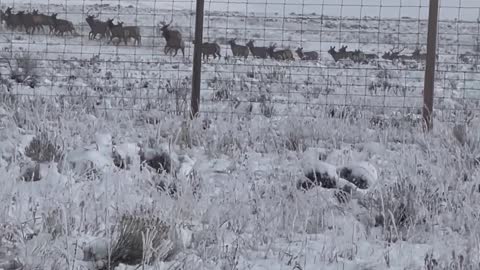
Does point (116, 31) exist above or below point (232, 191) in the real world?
above

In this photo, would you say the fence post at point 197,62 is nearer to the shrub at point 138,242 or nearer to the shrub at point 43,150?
the shrub at point 43,150

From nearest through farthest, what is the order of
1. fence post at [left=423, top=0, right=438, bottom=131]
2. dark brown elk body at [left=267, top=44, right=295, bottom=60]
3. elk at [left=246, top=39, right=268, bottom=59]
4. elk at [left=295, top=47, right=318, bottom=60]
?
fence post at [left=423, top=0, right=438, bottom=131], dark brown elk body at [left=267, top=44, right=295, bottom=60], elk at [left=246, top=39, right=268, bottom=59], elk at [left=295, top=47, right=318, bottom=60]

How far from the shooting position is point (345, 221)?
4168 mm

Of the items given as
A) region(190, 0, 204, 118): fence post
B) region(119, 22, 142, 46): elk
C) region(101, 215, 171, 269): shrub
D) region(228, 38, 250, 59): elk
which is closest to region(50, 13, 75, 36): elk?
region(119, 22, 142, 46): elk

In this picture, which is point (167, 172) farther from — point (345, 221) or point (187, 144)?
point (345, 221)

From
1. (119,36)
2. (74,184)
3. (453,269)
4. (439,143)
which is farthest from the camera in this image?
(119,36)

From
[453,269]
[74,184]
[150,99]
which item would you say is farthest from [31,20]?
[453,269]

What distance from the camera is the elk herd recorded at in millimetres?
22516

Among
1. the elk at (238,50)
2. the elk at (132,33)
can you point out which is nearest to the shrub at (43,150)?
the elk at (238,50)

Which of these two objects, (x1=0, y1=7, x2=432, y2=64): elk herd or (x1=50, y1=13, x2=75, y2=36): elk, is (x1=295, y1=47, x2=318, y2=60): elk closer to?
(x1=0, y1=7, x2=432, y2=64): elk herd

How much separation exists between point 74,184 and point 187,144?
2.16m

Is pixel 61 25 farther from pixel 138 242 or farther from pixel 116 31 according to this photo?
pixel 138 242

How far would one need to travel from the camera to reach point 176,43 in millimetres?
22516

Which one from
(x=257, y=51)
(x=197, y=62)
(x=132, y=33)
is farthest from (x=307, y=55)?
(x=197, y=62)
